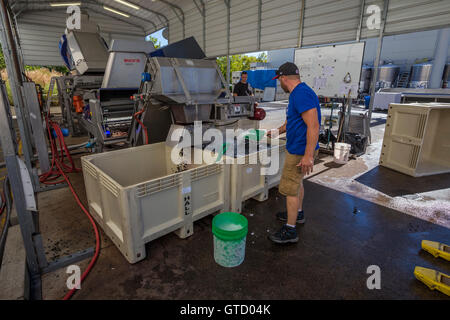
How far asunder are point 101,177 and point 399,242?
299cm

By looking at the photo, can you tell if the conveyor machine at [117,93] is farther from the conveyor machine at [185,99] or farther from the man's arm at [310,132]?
the man's arm at [310,132]

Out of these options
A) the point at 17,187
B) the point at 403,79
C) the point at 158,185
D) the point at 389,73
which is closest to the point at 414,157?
the point at 158,185

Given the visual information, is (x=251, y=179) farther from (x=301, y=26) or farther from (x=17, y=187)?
(x=301, y=26)

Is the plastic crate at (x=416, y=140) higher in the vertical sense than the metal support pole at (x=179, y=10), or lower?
lower

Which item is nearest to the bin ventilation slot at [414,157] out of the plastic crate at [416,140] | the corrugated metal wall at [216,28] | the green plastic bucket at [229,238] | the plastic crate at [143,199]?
the plastic crate at [416,140]

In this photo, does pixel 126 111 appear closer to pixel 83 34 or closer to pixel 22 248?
pixel 83 34

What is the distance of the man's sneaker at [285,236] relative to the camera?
2404mm

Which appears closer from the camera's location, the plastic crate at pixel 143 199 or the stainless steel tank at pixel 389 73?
the plastic crate at pixel 143 199

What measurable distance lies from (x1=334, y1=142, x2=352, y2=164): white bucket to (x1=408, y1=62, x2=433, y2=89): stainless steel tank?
46.5ft

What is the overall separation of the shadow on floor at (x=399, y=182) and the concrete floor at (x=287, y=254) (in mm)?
155

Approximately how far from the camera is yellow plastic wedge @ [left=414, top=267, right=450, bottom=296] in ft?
5.98

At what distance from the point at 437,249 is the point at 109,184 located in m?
3.01

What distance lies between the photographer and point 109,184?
2143 millimetres

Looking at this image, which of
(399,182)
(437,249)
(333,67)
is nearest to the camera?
(437,249)
